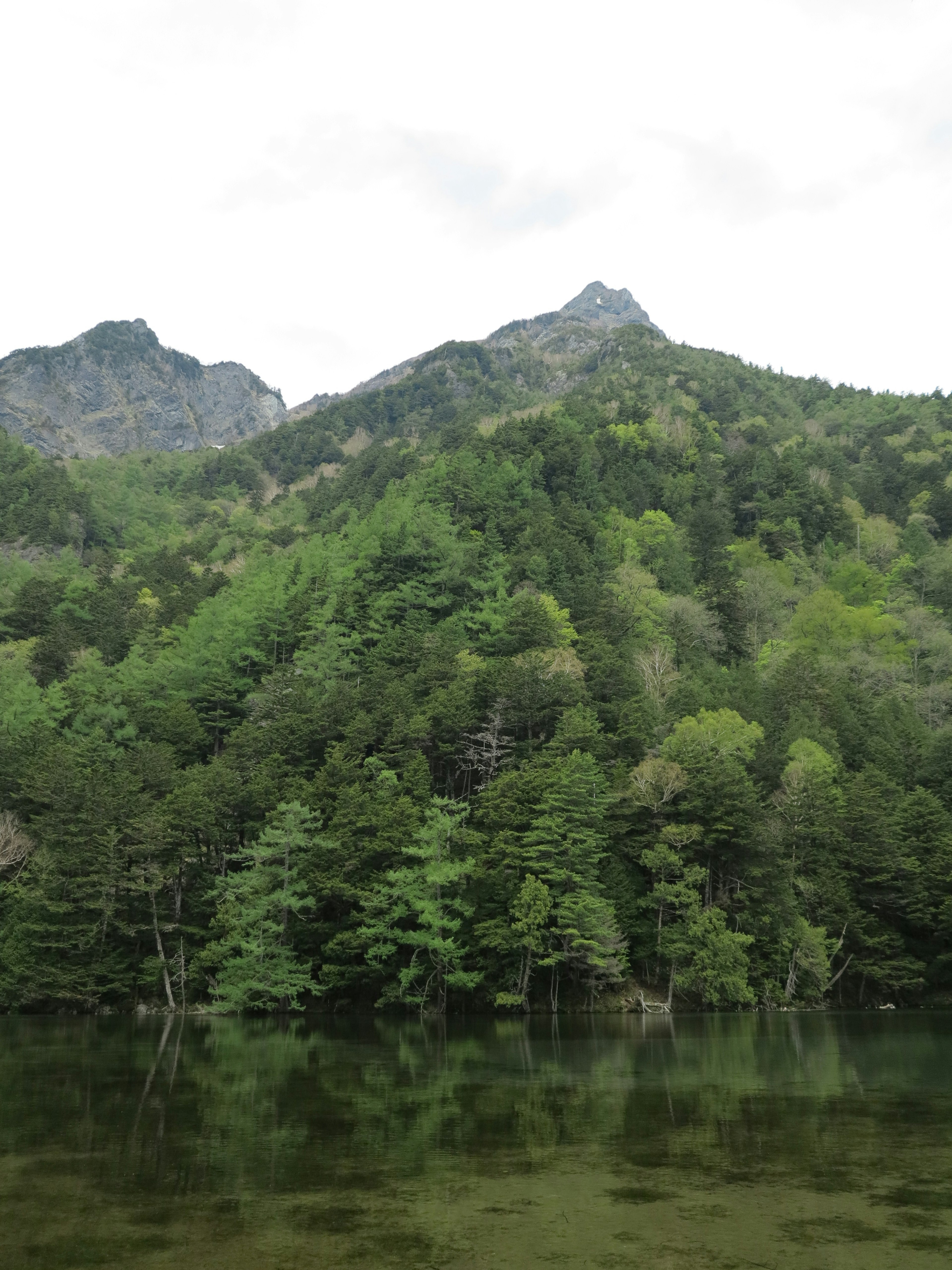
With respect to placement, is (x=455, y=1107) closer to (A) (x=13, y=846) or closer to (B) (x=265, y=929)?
(B) (x=265, y=929)

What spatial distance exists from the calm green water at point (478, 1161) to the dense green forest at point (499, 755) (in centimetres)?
1827

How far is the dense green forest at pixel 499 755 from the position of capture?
45250mm

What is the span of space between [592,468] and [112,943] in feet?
219

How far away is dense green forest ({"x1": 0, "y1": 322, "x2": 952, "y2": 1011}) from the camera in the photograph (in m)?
45.2

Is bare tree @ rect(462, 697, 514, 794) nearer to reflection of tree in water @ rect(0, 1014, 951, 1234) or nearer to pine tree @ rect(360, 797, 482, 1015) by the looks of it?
pine tree @ rect(360, 797, 482, 1015)

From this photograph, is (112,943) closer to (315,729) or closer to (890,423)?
(315,729)

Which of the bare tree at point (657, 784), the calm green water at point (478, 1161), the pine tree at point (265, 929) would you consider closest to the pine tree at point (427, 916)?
the pine tree at point (265, 929)

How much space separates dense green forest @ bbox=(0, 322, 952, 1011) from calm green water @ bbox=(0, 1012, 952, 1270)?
18.3 m

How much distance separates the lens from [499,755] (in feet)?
176

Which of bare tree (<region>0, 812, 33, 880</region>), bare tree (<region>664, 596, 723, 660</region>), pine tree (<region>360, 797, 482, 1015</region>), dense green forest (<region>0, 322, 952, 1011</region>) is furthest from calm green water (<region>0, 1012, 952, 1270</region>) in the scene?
bare tree (<region>664, 596, 723, 660</region>)

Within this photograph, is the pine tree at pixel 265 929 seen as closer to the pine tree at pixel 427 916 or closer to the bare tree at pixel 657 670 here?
the pine tree at pixel 427 916

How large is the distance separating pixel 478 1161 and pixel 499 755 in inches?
1571

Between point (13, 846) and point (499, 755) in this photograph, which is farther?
point (499, 755)

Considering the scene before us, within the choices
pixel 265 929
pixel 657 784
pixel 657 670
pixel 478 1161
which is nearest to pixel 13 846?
pixel 265 929
